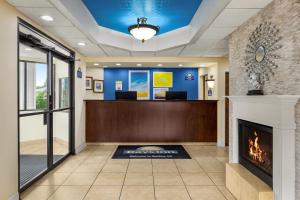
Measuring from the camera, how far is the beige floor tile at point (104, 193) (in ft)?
10.00

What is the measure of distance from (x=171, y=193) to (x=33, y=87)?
3.58m

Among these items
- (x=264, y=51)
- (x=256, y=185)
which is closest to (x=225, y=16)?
(x=264, y=51)

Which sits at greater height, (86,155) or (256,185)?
(256,185)

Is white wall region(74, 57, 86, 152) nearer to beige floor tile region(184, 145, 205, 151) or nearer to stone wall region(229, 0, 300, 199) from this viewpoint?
beige floor tile region(184, 145, 205, 151)

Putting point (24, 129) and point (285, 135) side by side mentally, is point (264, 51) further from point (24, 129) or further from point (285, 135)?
point (24, 129)

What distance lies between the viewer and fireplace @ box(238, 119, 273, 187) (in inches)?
101

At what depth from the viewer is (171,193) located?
3.18m

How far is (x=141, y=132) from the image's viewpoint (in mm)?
6316

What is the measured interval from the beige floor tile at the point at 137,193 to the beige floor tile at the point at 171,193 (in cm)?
10

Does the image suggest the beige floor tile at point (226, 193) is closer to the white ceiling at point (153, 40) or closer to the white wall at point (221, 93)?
the white ceiling at point (153, 40)

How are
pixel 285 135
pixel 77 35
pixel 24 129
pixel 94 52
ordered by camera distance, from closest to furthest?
pixel 285 135
pixel 77 35
pixel 24 129
pixel 94 52

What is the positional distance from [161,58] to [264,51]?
369cm

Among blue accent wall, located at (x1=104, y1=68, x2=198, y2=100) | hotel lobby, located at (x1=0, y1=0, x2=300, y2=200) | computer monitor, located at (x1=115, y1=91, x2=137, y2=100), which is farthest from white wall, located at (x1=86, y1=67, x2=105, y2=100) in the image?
computer monitor, located at (x1=115, y1=91, x2=137, y2=100)

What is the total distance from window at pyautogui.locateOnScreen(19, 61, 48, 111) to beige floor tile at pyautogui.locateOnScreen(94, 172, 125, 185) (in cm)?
165
